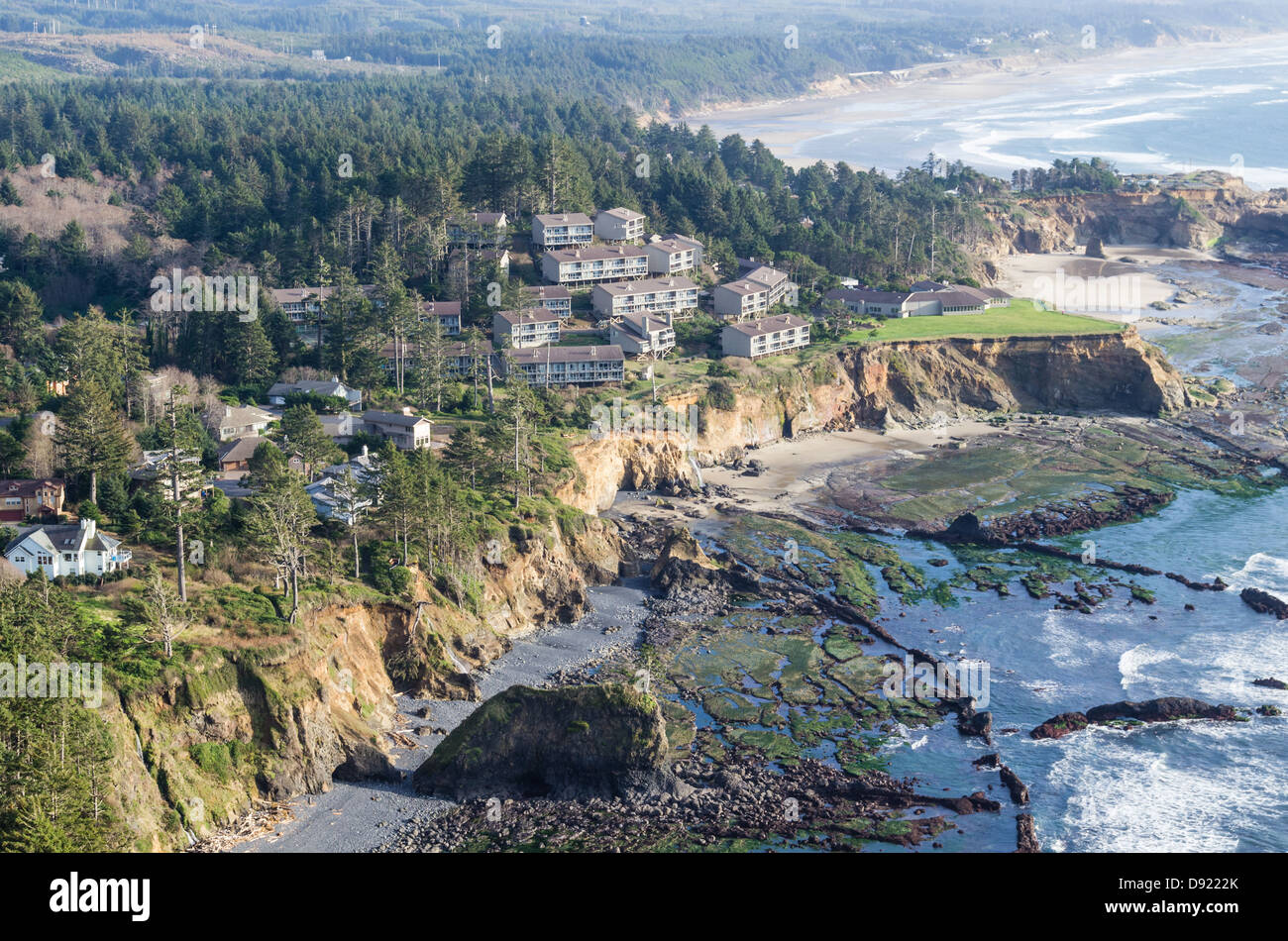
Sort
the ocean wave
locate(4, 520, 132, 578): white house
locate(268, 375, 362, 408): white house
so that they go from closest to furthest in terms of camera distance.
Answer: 1. locate(4, 520, 132, 578): white house
2. the ocean wave
3. locate(268, 375, 362, 408): white house

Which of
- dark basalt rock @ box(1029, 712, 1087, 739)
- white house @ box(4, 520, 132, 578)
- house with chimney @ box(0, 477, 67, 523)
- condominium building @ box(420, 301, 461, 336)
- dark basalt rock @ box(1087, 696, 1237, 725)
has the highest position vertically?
condominium building @ box(420, 301, 461, 336)

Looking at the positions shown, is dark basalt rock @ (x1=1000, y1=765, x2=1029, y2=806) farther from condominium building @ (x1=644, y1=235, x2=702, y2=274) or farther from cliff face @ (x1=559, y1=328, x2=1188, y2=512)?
condominium building @ (x1=644, y1=235, x2=702, y2=274)

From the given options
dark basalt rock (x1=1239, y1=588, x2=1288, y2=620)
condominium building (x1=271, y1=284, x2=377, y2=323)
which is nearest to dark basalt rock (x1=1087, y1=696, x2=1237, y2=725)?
dark basalt rock (x1=1239, y1=588, x2=1288, y2=620)

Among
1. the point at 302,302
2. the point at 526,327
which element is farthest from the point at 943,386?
the point at 302,302

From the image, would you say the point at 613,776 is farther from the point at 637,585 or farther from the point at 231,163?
the point at 231,163

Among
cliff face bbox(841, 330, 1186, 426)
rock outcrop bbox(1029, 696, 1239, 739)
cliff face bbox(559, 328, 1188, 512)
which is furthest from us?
cliff face bbox(841, 330, 1186, 426)

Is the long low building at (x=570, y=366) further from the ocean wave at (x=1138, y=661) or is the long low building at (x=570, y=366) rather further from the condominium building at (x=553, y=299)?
the ocean wave at (x=1138, y=661)

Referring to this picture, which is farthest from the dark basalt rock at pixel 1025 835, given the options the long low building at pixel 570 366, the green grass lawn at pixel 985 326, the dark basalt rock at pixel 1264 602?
the green grass lawn at pixel 985 326
